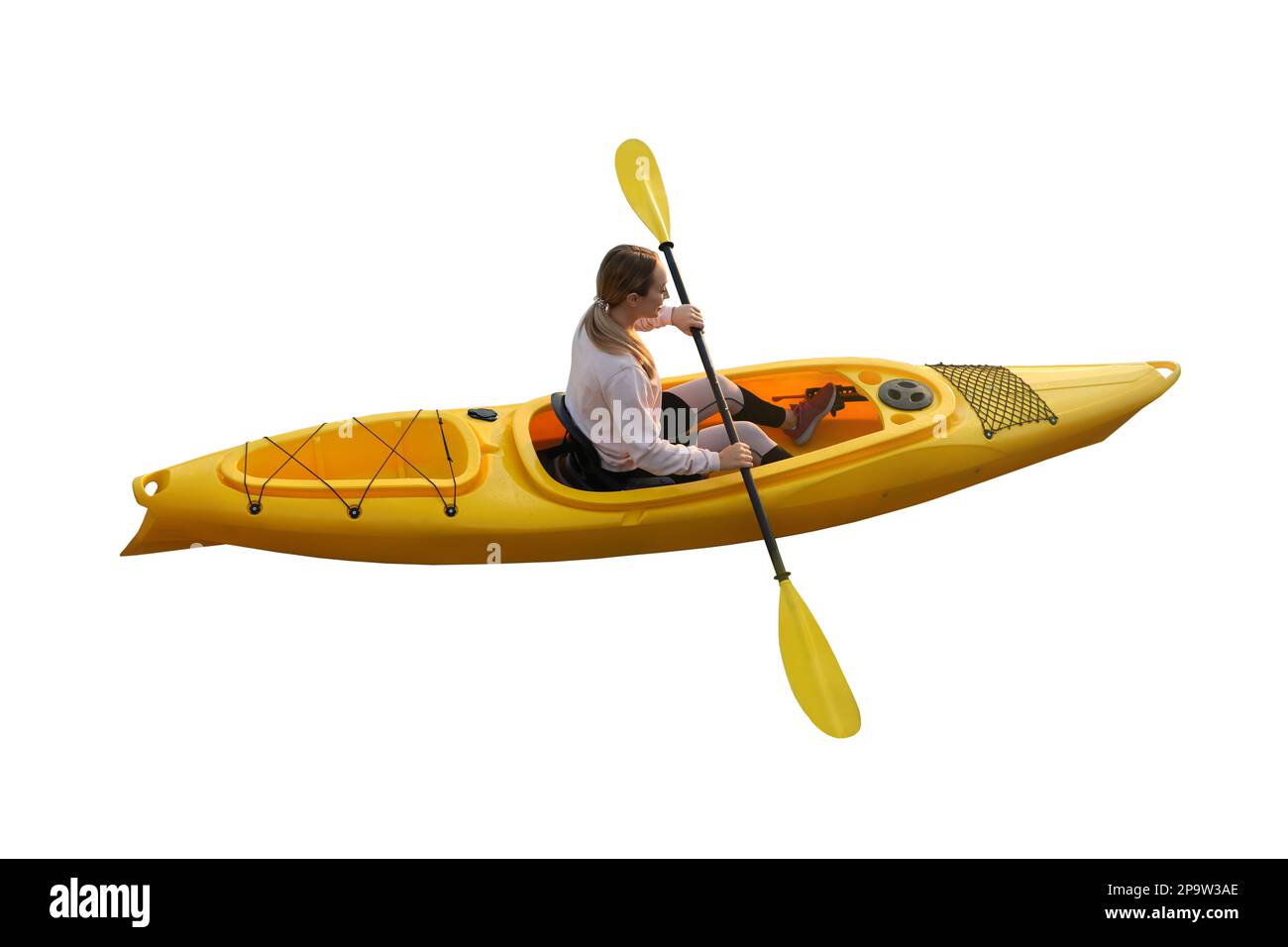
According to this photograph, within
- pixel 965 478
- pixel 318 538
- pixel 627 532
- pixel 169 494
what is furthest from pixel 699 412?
pixel 169 494

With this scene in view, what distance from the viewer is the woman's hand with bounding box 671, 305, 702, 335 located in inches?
162

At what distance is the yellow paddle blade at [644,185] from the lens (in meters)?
4.32

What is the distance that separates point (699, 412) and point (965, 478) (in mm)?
914

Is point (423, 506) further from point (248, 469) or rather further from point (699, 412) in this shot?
point (699, 412)

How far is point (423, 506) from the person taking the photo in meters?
3.87

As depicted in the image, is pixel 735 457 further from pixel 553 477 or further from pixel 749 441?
pixel 553 477

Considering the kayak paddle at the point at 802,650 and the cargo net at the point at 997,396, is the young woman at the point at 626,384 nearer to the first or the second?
Answer: the kayak paddle at the point at 802,650

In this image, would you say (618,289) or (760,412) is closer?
(618,289)

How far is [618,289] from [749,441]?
0.73 m

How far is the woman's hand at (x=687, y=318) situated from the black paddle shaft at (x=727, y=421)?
2 cm

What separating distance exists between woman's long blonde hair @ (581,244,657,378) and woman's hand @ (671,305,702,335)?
0.29 metres

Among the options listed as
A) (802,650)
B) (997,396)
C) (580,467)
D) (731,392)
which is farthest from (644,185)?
(802,650)

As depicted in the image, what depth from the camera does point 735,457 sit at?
12.6 ft

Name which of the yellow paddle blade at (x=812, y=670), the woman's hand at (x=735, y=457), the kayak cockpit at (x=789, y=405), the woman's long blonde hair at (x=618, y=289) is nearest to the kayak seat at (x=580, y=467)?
the kayak cockpit at (x=789, y=405)
